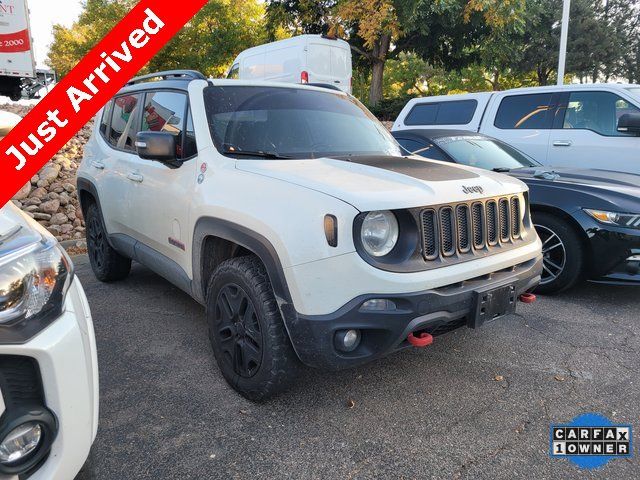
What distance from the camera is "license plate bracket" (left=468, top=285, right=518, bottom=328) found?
2436 mm

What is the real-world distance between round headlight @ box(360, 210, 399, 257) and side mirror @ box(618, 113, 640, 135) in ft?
15.7

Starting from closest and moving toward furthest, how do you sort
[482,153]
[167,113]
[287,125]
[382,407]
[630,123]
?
[382,407] < [287,125] < [167,113] < [482,153] < [630,123]

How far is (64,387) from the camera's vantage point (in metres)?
1.48

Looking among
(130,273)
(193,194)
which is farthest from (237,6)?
(193,194)

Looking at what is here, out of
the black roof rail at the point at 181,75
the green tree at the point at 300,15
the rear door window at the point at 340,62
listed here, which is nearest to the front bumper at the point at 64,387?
the black roof rail at the point at 181,75

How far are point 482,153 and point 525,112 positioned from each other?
215 centimetres

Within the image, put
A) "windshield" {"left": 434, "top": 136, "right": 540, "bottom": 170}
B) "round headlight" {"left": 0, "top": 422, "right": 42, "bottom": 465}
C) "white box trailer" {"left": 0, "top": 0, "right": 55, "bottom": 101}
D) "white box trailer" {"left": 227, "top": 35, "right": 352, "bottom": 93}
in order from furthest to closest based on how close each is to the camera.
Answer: "white box trailer" {"left": 0, "top": 0, "right": 55, "bottom": 101}, "white box trailer" {"left": 227, "top": 35, "right": 352, "bottom": 93}, "windshield" {"left": 434, "top": 136, "right": 540, "bottom": 170}, "round headlight" {"left": 0, "top": 422, "right": 42, "bottom": 465}

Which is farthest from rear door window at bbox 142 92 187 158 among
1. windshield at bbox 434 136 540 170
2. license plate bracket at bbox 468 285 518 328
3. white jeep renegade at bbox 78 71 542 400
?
windshield at bbox 434 136 540 170

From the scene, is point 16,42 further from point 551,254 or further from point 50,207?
point 551,254

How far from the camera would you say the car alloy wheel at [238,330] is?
2.54 m

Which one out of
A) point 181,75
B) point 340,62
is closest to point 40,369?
point 181,75

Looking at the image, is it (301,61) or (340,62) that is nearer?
(301,61)

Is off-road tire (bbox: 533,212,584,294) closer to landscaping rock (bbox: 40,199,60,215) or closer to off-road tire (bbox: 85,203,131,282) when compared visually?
off-road tire (bbox: 85,203,131,282)

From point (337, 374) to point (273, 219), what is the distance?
3.85 feet
